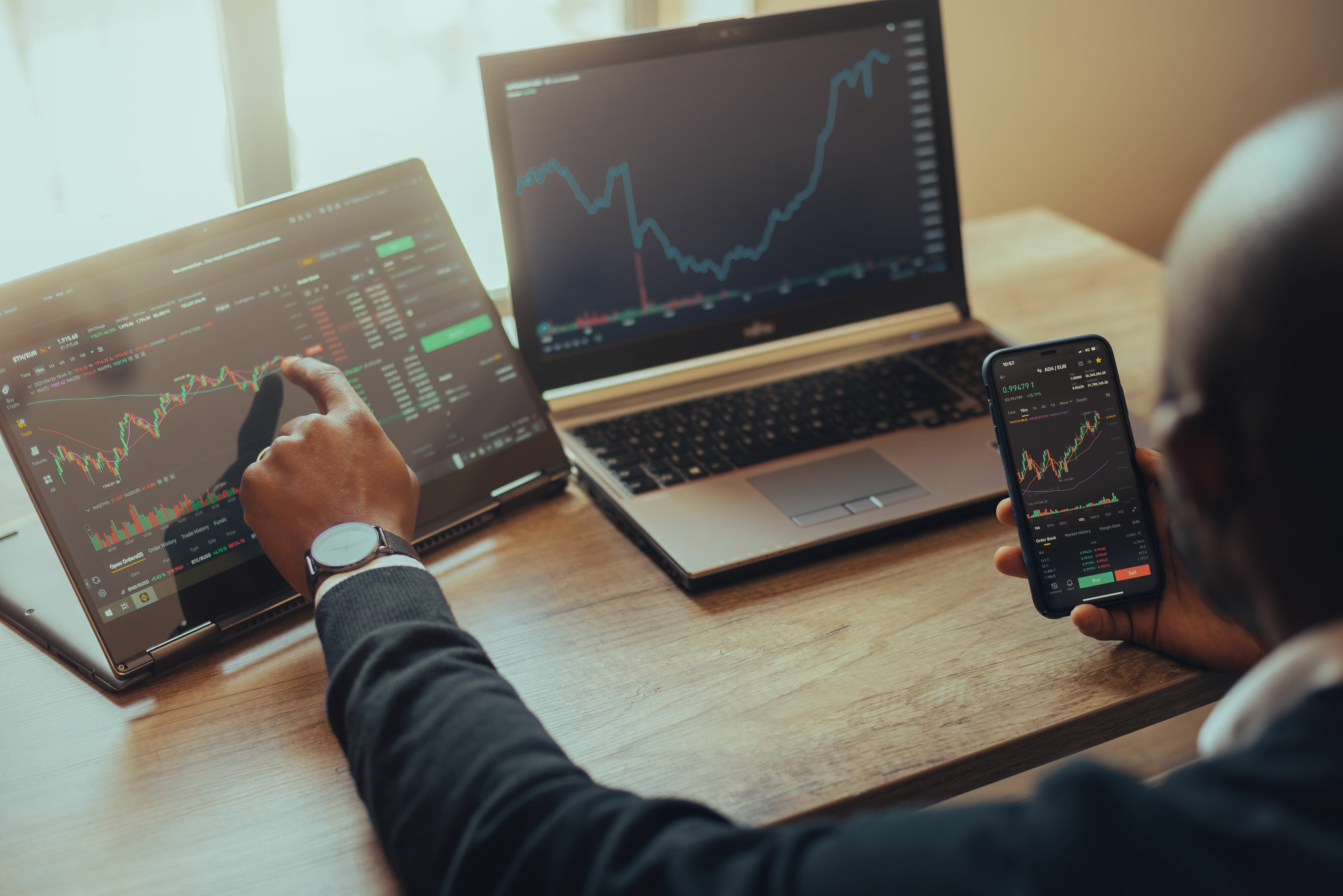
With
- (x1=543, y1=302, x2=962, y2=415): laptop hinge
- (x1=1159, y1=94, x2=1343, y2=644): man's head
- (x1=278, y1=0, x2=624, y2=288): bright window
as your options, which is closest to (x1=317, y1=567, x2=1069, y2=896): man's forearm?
(x1=1159, y1=94, x2=1343, y2=644): man's head

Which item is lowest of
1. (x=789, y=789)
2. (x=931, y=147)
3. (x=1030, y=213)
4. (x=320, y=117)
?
(x=789, y=789)

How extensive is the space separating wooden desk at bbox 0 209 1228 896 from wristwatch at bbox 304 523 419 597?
0.36 ft

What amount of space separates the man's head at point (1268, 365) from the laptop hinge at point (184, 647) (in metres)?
0.71

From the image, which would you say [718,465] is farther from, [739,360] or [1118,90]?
[1118,90]

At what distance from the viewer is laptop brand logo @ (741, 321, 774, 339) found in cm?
112

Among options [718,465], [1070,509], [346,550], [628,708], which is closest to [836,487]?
[718,465]

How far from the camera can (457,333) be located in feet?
3.08

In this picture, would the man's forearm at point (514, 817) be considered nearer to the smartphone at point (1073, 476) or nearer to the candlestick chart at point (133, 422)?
the candlestick chart at point (133, 422)

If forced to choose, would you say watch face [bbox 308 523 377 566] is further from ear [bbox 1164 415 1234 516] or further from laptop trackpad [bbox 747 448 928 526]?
ear [bbox 1164 415 1234 516]

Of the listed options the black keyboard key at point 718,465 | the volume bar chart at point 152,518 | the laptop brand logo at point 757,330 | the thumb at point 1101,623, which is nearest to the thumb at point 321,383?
the volume bar chart at point 152,518

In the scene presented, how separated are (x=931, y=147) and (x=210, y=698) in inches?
37.7

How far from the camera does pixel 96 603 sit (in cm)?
75

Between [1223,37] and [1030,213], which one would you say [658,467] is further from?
[1223,37]

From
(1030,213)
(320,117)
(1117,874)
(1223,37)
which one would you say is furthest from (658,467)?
(1223,37)
